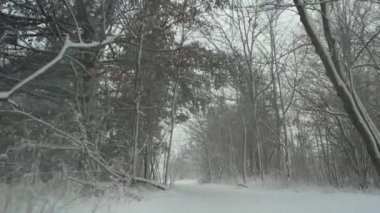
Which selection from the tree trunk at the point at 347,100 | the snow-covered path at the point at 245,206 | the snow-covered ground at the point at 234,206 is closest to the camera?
the tree trunk at the point at 347,100

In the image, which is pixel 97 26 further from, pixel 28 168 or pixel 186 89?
pixel 28 168

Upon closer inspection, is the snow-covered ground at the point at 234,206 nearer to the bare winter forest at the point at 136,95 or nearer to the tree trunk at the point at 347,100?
the bare winter forest at the point at 136,95

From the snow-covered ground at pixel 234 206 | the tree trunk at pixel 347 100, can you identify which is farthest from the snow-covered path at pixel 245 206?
the tree trunk at pixel 347 100

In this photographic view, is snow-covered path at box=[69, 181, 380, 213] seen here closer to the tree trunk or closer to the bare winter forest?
the bare winter forest

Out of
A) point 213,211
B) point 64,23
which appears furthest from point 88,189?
point 64,23

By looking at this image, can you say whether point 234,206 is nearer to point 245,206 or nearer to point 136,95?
point 245,206

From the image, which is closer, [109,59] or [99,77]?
[99,77]

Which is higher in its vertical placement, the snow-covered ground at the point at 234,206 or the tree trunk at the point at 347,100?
the tree trunk at the point at 347,100

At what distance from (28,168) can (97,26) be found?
14.6ft

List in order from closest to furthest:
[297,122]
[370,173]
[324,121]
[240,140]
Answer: [370,173] → [324,121] → [297,122] → [240,140]

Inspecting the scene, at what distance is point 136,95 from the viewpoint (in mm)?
9289

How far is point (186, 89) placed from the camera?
1127 cm

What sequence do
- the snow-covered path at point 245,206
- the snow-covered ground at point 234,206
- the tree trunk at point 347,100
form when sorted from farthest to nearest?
1. the snow-covered path at point 245,206
2. the snow-covered ground at point 234,206
3. the tree trunk at point 347,100

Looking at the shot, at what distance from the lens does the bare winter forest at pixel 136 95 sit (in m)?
5.42
